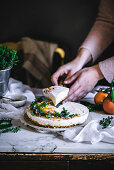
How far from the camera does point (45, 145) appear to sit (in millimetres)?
1013

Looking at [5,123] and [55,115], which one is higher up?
[55,115]

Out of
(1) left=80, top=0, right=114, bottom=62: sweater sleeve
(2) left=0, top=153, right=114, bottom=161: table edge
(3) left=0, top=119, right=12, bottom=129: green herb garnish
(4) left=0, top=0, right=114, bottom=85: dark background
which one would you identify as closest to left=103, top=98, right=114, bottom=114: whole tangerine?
(2) left=0, top=153, right=114, bottom=161: table edge

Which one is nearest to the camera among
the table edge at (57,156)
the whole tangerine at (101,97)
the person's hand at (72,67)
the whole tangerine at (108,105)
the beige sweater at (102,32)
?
the table edge at (57,156)

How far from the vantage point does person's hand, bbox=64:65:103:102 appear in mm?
1562

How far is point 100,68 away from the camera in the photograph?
1.58 m

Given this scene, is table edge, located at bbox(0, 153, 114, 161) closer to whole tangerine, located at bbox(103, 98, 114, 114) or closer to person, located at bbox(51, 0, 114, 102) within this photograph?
whole tangerine, located at bbox(103, 98, 114, 114)

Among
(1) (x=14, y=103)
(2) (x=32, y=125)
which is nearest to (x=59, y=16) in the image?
(1) (x=14, y=103)

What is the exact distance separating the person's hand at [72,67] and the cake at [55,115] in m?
0.41

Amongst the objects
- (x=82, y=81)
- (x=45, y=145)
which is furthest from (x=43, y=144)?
(x=82, y=81)

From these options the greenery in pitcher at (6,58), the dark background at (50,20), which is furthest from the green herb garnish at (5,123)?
the dark background at (50,20)

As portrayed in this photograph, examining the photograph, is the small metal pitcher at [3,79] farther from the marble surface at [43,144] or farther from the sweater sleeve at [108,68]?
the sweater sleeve at [108,68]

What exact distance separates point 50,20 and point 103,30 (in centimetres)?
207

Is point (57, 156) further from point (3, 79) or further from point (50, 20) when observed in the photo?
point (50, 20)

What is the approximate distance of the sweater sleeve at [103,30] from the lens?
2.00 m
